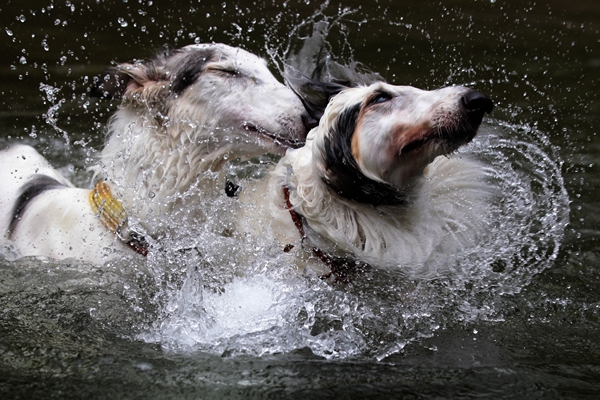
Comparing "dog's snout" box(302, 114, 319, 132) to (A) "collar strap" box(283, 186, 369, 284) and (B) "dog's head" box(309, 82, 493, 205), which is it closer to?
(B) "dog's head" box(309, 82, 493, 205)

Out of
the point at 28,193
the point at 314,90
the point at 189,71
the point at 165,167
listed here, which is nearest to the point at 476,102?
the point at 314,90

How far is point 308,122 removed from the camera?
3814 mm

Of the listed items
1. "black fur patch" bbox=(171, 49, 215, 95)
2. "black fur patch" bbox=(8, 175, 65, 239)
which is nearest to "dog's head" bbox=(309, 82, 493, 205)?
"black fur patch" bbox=(171, 49, 215, 95)

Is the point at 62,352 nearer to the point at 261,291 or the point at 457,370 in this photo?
the point at 261,291

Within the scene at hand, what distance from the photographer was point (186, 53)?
13.3ft

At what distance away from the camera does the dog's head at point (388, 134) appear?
3.08 meters

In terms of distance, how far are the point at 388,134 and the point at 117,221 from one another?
1.68 meters

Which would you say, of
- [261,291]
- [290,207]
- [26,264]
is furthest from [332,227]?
[26,264]

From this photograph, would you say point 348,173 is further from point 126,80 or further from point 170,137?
point 126,80

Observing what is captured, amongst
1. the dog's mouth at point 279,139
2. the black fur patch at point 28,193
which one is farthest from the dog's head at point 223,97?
the black fur patch at point 28,193

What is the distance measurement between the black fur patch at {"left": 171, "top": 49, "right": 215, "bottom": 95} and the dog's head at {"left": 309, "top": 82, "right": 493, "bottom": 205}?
0.80m

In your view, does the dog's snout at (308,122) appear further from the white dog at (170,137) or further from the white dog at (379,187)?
the white dog at (379,187)

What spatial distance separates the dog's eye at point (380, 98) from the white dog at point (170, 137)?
57cm

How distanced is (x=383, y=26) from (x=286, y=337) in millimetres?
7052
